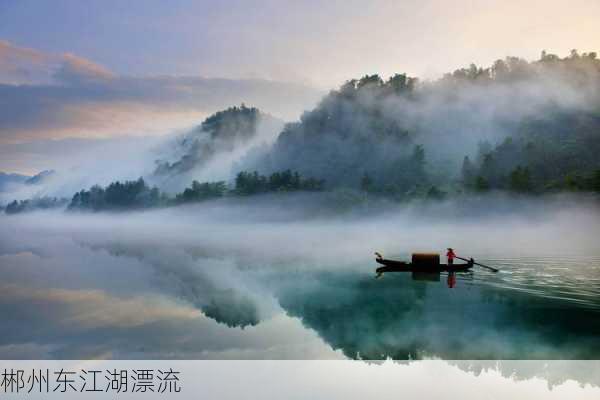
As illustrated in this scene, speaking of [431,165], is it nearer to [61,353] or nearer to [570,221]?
[570,221]

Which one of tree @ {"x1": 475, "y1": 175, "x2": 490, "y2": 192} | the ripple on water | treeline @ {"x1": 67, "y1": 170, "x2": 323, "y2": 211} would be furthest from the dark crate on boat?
treeline @ {"x1": 67, "y1": 170, "x2": 323, "y2": 211}

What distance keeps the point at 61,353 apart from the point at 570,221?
93.2m

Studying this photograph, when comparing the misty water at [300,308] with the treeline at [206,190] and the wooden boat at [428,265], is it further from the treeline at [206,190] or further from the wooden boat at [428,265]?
the treeline at [206,190]

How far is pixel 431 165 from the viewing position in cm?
14500

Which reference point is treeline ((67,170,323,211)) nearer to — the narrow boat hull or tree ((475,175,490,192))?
tree ((475,175,490,192))

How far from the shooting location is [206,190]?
503 ft

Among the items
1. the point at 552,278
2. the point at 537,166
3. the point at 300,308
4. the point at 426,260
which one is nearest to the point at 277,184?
the point at 537,166

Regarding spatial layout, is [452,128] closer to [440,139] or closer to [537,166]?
[440,139]

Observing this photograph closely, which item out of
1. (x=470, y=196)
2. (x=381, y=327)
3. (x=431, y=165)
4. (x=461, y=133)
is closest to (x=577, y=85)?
(x=461, y=133)

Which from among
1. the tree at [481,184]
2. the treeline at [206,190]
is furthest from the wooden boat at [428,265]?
the treeline at [206,190]

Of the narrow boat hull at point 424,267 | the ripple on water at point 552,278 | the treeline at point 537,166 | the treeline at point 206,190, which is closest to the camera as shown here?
the ripple on water at point 552,278

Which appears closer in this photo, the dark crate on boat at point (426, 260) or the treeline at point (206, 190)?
the dark crate on boat at point (426, 260)

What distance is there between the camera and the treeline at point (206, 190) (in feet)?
449

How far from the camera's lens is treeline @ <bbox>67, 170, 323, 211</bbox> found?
449 feet
